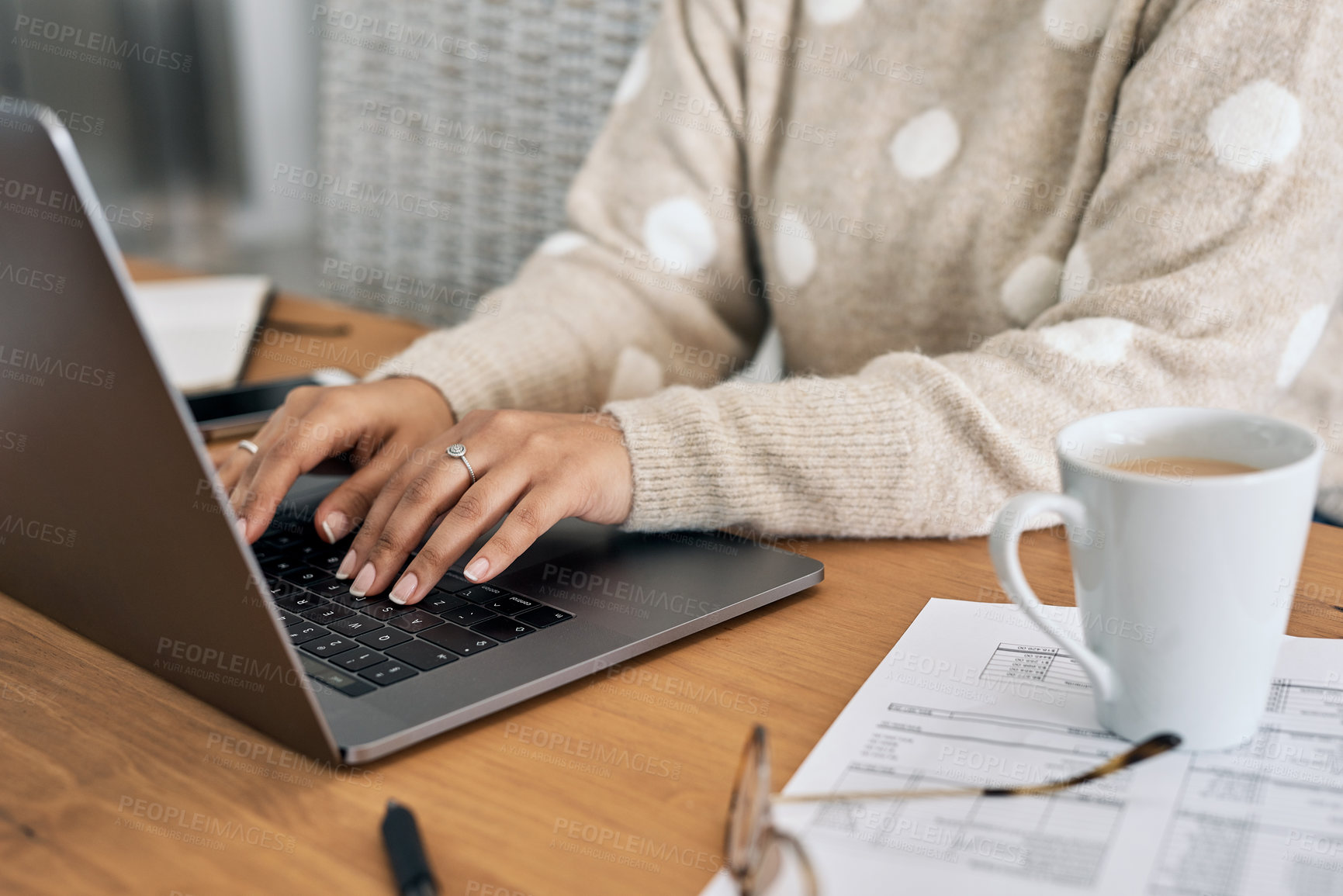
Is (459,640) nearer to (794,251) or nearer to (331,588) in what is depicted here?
(331,588)

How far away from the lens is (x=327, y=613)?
496 mm

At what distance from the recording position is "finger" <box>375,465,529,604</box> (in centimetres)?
50

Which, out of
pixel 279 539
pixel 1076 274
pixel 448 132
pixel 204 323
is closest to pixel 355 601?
pixel 279 539

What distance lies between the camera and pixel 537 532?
1.74ft

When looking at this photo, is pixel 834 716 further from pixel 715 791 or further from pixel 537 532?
pixel 537 532

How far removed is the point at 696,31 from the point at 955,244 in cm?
30

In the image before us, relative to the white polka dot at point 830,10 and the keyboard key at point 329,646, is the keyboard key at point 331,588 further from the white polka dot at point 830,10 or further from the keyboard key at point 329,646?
the white polka dot at point 830,10

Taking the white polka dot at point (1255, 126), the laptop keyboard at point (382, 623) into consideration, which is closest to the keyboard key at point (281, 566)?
the laptop keyboard at point (382, 623)

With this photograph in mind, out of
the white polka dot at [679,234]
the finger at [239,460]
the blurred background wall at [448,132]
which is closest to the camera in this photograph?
the finger at [239,460]

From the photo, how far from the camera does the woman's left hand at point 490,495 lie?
52 cm

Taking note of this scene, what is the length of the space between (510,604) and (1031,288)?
45 cm

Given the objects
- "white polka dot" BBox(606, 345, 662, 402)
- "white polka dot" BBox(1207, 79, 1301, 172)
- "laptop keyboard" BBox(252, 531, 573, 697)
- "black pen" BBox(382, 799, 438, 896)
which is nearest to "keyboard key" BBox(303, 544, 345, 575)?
"laptop keyboard" BBox(252, 531, 573, 697)

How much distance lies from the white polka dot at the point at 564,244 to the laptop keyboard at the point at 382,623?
0.42 meters

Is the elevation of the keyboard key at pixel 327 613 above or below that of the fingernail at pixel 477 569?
below
